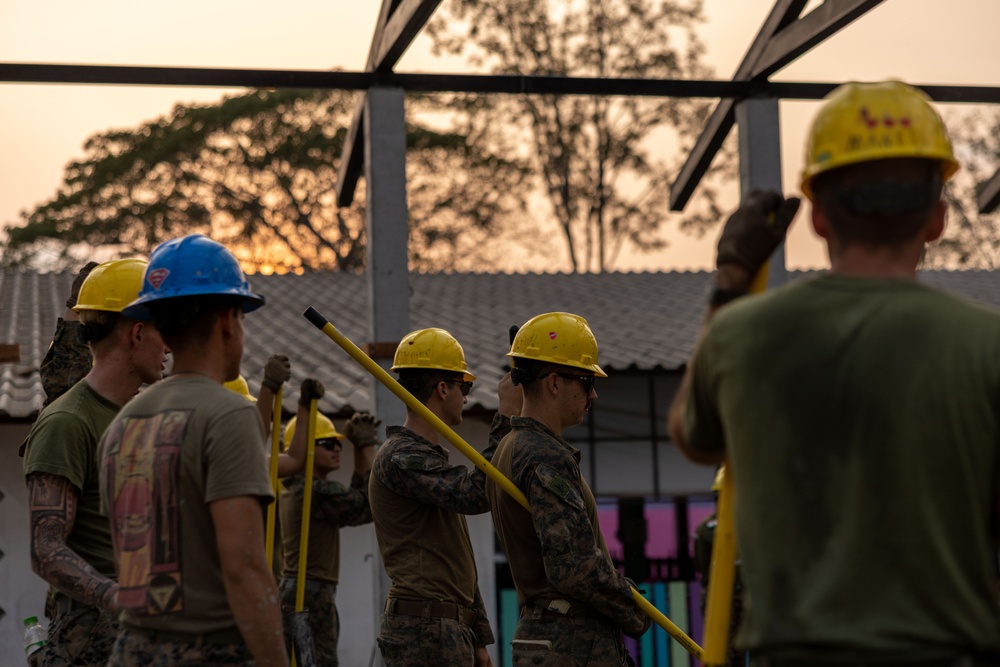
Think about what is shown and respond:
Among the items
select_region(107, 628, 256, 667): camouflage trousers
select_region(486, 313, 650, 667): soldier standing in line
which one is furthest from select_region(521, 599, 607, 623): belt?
select_region(107, 628, 256, 667): camouflage trousers

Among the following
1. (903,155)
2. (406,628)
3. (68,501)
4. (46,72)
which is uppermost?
(46,72)

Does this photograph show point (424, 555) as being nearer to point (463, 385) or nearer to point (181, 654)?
point (463, 385)

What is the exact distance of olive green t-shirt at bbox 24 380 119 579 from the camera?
393 centimetres

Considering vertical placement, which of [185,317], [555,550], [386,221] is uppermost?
[386,221]

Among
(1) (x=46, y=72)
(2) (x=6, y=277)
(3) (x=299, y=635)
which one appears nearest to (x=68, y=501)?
(3) (x=299, y=635)

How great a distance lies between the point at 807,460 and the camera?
232 centimetres

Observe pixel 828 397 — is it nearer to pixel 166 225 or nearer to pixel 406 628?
pixel 406 628

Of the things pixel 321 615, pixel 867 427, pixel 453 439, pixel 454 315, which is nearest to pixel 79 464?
pixel 453 439

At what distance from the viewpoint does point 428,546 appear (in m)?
5.82

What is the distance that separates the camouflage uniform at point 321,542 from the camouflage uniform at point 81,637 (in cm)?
499

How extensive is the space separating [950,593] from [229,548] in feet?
5.33

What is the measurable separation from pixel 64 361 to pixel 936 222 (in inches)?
142

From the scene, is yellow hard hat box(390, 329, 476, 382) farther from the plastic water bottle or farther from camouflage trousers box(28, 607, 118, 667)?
camouflage trousers box(28, 607, 118, 667)

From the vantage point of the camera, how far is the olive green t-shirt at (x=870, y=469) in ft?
7.33
